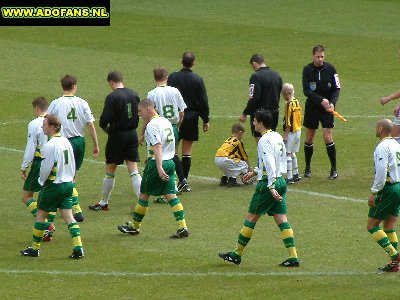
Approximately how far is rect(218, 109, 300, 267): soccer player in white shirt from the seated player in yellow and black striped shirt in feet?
15.5

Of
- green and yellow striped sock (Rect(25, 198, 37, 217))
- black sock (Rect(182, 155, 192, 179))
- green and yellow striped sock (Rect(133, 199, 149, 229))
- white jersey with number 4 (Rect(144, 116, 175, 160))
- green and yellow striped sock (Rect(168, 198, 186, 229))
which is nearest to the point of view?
white jersey with number 4 (Rect(144, 116, 175, 160))

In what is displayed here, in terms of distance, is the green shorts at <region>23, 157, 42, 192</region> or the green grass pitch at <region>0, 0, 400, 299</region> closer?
the green grass pitch at <region>0, 0, 400, 299</region>

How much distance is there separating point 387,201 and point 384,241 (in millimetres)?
526

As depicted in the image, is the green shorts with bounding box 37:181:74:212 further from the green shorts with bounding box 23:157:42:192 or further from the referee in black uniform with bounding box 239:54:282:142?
the referee in black uniform with bounding box 239:54:282:142

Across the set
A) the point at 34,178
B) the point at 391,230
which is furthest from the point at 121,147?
the point at 391,230

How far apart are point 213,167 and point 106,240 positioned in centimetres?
510

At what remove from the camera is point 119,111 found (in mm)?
17812

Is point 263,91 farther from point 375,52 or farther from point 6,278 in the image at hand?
point 375,52

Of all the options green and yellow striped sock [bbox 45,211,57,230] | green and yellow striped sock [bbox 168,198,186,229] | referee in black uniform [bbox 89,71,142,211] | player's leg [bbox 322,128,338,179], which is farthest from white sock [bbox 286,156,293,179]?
green and yellow striped sock [bbox 45,211,57,230]

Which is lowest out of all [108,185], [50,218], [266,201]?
[50,218]

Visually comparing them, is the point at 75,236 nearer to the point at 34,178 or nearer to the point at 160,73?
the point at 34,178

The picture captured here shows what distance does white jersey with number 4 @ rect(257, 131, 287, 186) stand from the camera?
1449cm

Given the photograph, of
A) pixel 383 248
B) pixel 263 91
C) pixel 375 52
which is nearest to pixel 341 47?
pixel 375 52

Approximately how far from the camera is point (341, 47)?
110 feet
